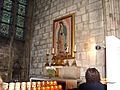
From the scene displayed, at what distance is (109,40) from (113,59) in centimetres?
26

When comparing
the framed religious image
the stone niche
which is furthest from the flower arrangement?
the framed religious image

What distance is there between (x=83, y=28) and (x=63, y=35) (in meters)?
0.87

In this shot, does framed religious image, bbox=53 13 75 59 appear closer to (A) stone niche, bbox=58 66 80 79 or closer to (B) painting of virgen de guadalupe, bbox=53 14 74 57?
(B) painting of virgen de guadalupe, bbox=53 14 74 57

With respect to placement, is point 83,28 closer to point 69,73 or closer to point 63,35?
point 63,35

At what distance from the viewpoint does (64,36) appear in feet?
22.0

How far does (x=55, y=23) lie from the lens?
23.8 ft

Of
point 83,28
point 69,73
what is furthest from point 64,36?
point 69,73

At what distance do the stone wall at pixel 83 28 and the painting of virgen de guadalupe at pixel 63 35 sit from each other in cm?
19

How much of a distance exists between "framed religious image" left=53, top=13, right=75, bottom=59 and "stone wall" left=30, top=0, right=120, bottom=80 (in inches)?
7.0

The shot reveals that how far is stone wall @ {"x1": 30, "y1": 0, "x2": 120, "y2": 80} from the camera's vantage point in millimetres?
5441

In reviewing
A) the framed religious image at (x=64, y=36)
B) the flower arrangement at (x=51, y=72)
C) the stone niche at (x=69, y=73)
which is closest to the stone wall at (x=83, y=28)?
the framed religious image at (x=64, y=36)

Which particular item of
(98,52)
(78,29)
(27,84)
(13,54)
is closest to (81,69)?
(98,52)

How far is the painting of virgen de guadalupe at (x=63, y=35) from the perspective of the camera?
6.46 metres

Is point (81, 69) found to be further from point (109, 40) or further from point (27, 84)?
point (109, 40)
